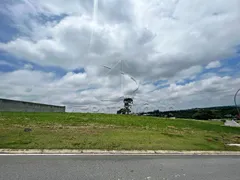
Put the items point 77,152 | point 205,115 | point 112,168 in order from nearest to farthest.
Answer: point 112,168, point 77,152, point 205,115

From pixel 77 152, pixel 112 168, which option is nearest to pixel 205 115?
pixel 77 152

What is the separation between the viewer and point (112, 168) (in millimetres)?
5660

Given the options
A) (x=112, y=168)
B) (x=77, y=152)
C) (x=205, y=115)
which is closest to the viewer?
(x=112, y=168)

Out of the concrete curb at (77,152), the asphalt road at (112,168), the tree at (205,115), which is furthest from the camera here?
the tree at (205,115)

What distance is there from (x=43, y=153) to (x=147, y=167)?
152 inches

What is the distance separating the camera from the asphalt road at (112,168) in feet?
16.3

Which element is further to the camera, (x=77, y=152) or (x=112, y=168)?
(x=77, y=152)

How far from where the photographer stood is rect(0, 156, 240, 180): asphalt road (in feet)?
16.3

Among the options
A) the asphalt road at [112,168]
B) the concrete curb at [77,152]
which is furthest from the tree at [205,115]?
the asphalt road at [112,168]

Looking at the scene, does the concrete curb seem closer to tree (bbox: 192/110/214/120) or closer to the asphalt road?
the asphalt road

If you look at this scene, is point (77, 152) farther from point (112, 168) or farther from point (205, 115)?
point (205, 115)

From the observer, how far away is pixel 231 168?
6.43 metres

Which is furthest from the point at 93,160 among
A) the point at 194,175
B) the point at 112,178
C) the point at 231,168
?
the point at 231,168

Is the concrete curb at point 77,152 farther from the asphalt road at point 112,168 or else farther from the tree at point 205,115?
the tree at point 205,115
